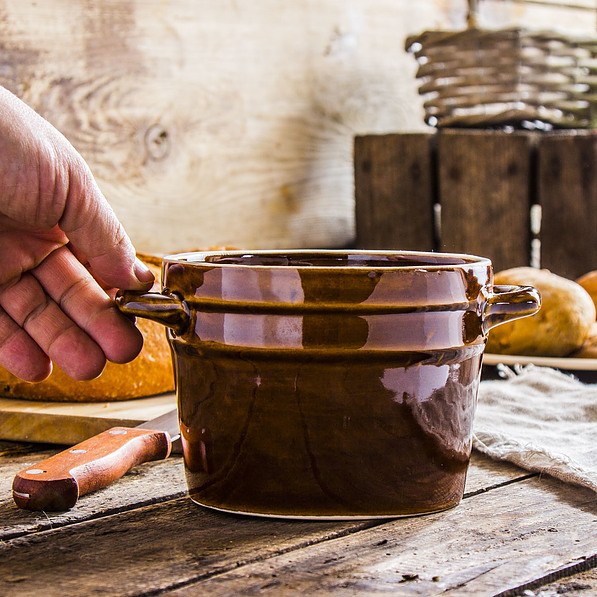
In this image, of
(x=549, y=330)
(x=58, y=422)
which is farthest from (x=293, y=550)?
(x=549, y=330)

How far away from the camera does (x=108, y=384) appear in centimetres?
121

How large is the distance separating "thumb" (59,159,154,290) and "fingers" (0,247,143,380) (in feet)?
0.09

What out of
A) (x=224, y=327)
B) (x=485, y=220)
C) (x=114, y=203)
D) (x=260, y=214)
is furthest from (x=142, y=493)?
(x=485, y=220)

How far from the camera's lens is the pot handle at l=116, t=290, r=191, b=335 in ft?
2.49

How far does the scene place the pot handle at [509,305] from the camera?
2.56 ft

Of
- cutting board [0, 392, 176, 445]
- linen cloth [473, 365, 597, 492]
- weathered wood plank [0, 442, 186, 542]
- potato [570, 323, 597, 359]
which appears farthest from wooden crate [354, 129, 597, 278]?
weathered wood plank [0, 442, 186, 542]

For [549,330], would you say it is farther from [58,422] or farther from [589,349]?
[58,422]

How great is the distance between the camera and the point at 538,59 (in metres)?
2.26

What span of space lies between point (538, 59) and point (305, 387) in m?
1.75

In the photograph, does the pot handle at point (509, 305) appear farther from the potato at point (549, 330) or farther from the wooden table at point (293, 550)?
the potato at point (549, 330)

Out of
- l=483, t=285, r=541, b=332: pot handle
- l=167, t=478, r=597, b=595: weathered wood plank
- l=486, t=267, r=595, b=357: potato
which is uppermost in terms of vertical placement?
l=483, t=285, r=541, b=332: pot handle

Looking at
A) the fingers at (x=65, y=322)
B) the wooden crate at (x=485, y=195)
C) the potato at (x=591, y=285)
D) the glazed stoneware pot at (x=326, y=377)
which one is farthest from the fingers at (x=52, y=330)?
the wooden crate at (x=485, y=195)

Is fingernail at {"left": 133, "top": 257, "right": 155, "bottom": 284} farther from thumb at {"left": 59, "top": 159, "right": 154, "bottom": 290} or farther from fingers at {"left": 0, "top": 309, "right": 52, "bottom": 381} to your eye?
fingers at {"left": 0, "top": 309, "right": 52, "bottom": 381}

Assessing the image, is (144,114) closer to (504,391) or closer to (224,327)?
(504,391)
